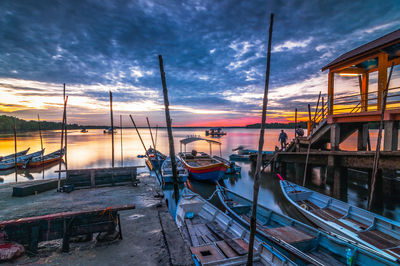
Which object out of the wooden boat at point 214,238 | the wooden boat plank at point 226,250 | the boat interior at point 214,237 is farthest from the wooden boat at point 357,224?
the wooden boat plank at point 226,250

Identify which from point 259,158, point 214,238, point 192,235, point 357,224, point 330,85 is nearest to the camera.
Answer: point 259,158

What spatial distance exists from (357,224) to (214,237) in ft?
19.9

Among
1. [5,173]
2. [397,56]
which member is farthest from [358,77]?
[5,173]

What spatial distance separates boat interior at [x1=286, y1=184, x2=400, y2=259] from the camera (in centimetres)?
682

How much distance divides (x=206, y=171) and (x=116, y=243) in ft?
43.7

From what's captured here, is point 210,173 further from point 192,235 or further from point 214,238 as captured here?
point 214,238

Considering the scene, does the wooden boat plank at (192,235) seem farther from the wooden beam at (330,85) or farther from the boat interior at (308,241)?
the wooden beam at (330,85)

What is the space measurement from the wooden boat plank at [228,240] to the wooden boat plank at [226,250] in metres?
0.10

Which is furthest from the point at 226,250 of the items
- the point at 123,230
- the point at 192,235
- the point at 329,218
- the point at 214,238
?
the point at 329,218

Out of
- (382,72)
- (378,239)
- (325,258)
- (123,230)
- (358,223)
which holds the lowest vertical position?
(325,258)

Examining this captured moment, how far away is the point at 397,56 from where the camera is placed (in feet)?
39.3

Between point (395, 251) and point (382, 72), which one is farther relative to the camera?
point (382, 72)

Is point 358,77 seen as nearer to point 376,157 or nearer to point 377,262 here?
point 376,157

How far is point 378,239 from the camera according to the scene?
699 cm
